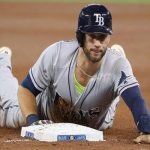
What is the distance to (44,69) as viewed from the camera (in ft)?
18.1

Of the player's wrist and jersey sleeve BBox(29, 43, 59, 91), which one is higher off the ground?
jersey sleeve BBox(29, 43, 59, 91)

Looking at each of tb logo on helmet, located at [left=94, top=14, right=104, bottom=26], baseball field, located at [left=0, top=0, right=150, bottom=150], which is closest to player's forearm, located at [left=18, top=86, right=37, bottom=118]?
baseball field, located at [left=0, top=0, right=150, bottom=150]

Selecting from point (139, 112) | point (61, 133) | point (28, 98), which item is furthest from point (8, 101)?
point (139, 112)

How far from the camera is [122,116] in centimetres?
741

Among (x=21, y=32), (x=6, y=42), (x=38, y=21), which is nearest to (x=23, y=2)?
(x=38, y=21)

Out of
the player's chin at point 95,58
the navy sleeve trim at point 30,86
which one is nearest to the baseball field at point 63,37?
the navy sleeve trim at point 30,86

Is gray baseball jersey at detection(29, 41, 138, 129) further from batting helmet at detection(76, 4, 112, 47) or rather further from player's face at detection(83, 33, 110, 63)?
batting helmet at detection(76, 4, 112, 47)

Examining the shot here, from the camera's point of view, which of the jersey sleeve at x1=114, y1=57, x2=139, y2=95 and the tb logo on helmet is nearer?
the tb logo on helmet

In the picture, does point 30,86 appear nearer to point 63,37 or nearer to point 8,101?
point 8,101

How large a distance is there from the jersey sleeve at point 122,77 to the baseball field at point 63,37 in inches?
15.2

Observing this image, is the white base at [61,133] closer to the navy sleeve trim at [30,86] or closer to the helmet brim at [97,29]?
the navy sleeve trim at [30,86]

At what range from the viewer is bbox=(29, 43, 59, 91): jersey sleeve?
5.47 meters

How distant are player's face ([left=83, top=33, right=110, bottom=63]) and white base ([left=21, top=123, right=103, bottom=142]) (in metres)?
0.53

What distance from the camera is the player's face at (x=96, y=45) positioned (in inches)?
201
